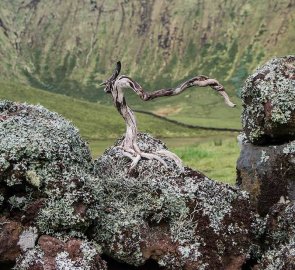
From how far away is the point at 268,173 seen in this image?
19938mm

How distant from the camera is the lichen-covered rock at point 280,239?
1459cm

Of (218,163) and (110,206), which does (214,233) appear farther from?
(218,163)

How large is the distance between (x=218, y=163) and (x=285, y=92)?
2697 cm

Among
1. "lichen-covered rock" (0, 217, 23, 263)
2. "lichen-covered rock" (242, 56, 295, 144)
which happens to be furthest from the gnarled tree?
"lichen-covered rock" (0, 217, 23, 263)

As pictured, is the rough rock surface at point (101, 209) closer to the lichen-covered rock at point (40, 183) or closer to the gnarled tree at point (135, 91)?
the lichen-covered rock at point (40, 183)

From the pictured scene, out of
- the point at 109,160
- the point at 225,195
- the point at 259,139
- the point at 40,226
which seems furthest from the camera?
the point at 259,139

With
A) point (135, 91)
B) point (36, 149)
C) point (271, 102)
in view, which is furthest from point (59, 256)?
point (271, 102)

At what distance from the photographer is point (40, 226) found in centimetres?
1370

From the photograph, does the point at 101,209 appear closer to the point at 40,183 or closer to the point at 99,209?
the point at 99,209

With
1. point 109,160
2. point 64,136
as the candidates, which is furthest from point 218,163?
point 64,136

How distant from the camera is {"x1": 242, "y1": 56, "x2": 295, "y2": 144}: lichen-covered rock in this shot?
1931 centimetres

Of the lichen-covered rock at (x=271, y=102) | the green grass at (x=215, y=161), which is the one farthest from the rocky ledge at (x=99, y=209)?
the green grass at (x=215, y=161)

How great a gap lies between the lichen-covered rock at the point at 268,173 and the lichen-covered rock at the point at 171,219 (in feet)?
10.3

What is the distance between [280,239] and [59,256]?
6.40 meters
